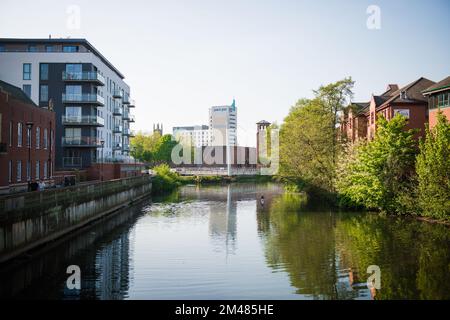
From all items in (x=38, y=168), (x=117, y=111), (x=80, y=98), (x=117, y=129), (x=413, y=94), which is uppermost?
(x=117, y=111)

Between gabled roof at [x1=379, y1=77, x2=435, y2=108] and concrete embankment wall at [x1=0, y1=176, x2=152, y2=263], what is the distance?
29.1m

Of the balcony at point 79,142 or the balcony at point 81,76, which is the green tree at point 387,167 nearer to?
the balcony at point 79,142

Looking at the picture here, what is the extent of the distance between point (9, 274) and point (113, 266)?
4651mm

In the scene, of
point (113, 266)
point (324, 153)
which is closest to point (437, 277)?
point (113, 266)

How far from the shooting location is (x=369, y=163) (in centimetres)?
3988

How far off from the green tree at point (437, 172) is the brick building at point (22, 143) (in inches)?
1050

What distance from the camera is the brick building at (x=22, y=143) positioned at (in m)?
32.1

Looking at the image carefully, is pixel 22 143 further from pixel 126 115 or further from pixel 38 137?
pixel 126 115

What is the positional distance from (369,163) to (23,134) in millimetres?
27989

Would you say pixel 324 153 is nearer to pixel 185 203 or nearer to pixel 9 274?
pixel 185 203

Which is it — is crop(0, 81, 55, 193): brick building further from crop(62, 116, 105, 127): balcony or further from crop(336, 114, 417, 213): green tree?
crop(336, 114, 417, 213): green tree

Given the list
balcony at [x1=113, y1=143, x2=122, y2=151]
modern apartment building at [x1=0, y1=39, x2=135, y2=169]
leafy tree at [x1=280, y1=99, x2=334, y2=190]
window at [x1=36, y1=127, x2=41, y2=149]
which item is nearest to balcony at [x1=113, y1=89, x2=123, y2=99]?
balcony at [x1=113, y1=143, x2=122, y2=151]

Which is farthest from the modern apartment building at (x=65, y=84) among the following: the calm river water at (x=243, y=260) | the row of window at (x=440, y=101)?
the row of window at (x=440, y=101)

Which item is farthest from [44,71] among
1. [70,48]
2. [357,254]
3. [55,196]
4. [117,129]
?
[357,254]
